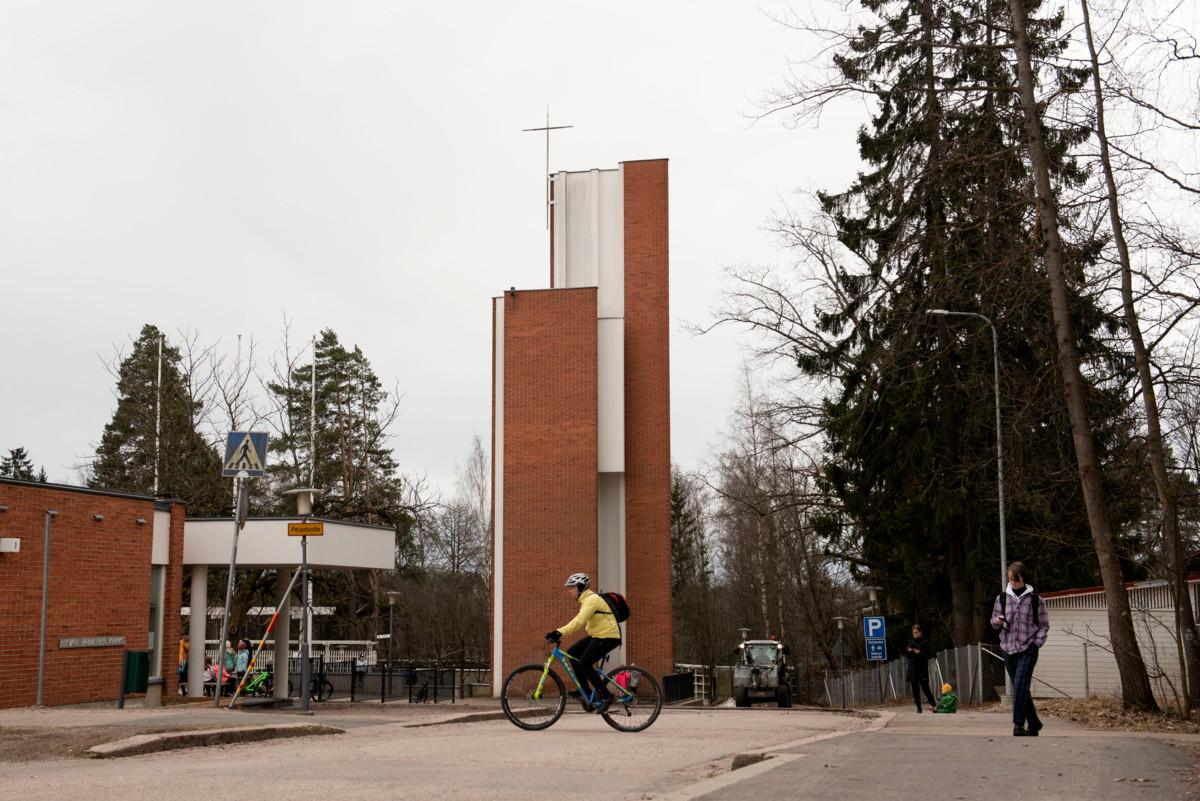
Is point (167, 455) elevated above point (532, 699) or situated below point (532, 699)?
above

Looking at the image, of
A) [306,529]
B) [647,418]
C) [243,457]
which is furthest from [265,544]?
[647,418]

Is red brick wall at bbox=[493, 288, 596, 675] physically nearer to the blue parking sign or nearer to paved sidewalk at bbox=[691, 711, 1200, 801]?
the blue parking sign

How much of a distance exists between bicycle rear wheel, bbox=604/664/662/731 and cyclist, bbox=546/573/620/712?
154mm

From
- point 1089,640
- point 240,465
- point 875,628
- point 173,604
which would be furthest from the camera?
point 875,628

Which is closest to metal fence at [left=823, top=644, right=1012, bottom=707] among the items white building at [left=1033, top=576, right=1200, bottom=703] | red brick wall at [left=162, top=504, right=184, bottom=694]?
white building at [left=1033, top=576, right=1200, bottom=703]

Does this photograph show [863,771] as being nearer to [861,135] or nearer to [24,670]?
[24,670]

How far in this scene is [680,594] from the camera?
75000mm

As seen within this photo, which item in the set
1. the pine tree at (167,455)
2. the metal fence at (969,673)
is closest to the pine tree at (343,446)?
the pine tree at (167,455)

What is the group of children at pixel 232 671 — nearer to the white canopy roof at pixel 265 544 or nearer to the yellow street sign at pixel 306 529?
the white canopy roof at pixel 265 544

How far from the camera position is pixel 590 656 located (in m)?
13.6

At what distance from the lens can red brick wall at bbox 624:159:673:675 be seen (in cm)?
3725

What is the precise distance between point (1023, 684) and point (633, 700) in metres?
Answer: 4.17

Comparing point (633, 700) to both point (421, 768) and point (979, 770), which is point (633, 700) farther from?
point (979, 770)

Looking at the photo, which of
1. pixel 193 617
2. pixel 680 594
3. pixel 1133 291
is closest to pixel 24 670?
pixel 193 617
